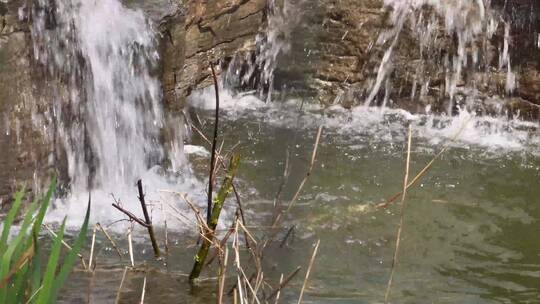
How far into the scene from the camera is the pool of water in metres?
3.76

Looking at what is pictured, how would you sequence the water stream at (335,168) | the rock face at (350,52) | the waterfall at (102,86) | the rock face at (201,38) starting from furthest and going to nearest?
the rock face at (350,52), the rock face at (201,38), the waterfall at (102,86), the water stream at (335,168)

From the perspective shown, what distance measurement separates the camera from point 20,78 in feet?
14.5

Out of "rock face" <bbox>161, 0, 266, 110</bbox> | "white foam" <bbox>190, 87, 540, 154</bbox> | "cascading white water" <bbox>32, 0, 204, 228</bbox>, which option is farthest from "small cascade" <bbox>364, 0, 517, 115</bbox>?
"cascading white water" <bbox>32, 0, 204, 228</bbox>

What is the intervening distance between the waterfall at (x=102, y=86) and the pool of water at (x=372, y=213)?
41cm

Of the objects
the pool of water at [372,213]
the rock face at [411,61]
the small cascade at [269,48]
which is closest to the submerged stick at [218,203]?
the pool of water at [372,213]

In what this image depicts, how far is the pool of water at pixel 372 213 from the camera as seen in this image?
376 centimetres

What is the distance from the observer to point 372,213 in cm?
480

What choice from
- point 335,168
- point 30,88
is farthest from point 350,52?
point 30,88

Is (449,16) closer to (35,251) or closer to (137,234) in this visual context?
(137,234)

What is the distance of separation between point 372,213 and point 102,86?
62.1 inches

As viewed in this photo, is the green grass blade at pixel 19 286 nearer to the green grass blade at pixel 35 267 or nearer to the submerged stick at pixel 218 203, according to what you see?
the green grass blade at pixel 35 267

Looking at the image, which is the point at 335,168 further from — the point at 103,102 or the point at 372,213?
the point at 103,102

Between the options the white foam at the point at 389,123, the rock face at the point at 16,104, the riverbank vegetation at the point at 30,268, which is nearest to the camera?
the riverbank vegetation at the point at 30,268

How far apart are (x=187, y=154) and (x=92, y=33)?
1085 mm
